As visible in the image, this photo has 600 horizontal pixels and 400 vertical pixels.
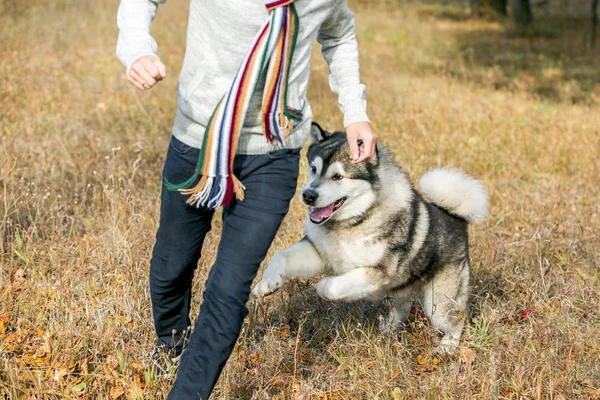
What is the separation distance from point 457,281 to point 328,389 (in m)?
1.18

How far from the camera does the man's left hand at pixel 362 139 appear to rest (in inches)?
114

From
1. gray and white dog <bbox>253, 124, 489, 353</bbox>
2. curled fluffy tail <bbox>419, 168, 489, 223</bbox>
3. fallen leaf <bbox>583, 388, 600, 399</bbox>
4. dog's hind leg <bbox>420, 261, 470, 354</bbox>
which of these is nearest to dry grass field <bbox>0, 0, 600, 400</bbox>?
fallen leaf <bbox>583, 388, 600, 399</bbox>

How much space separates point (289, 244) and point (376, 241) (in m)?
1.41

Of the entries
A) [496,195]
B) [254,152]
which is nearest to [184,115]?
[254,152]

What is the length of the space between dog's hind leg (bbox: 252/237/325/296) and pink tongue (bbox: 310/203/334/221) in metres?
0.23

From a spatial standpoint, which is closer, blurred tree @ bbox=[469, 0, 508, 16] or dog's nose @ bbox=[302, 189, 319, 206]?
dog's nose @ bbox=[302, 189, 319, 206]

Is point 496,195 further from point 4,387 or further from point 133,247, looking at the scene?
point 4,387

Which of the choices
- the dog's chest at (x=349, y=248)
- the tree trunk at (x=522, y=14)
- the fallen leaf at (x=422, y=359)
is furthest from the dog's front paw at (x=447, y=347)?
the tree trunk at (x=522, y=14)

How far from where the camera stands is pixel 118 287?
4.03 m

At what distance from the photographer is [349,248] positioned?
3.67 metres

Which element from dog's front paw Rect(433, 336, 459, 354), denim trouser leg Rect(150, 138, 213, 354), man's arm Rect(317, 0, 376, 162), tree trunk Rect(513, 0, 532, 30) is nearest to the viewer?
denim trouser leg Rect(150, 138, 213, 354)

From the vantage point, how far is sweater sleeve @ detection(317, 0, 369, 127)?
300 cm

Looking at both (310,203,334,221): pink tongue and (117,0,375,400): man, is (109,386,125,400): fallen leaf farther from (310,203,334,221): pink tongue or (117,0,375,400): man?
(310,203,334,221): pink tongue

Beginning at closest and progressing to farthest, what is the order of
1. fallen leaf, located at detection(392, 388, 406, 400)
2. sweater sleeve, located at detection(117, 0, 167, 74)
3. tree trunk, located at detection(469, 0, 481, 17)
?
sweater sleeve, located at detection(117, 0, 167, 74), fallen leaf, located at detection(392, 388, 406, 400), tree trunk, located at detection(469, 0, 481, 17)
